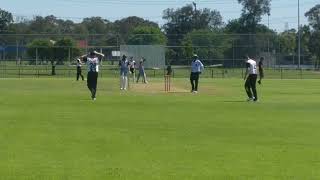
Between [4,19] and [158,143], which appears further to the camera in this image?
[4,19]

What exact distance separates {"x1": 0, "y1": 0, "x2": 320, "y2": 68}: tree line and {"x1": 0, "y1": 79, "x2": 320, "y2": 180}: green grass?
Answer: 66618 mm

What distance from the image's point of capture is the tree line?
94312 mm

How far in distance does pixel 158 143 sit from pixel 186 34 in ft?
310

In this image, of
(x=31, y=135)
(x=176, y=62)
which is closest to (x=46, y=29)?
(x=176, y=62)

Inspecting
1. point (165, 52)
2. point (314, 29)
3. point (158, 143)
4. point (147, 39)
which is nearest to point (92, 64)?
point (158, 143)

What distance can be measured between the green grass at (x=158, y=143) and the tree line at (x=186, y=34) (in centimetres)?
6662

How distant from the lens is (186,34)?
109 m

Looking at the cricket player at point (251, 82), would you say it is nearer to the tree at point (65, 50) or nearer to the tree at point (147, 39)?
the tree at point (65, 50)

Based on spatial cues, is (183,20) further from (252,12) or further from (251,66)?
(251,66)

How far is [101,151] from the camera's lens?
13.7 metres

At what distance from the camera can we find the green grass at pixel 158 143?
11492 millimetres

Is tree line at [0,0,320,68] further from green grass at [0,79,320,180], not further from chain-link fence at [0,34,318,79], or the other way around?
green grass at [0,79,320,180]

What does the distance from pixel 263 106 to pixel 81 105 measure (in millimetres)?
6134

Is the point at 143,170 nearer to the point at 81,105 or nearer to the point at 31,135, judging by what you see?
the point at 31,135
